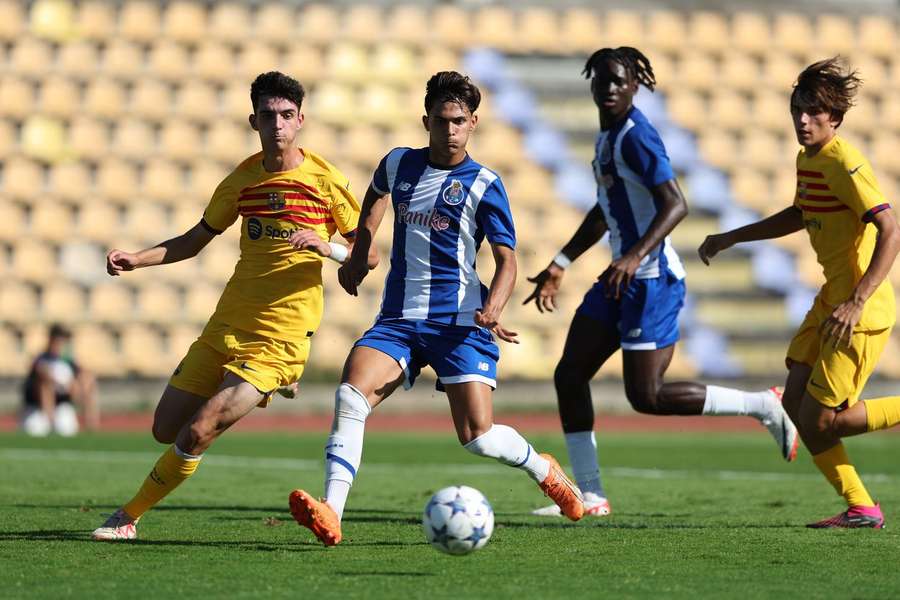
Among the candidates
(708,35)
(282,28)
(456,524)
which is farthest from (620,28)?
(456,524)

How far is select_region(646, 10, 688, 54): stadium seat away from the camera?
22.2 m

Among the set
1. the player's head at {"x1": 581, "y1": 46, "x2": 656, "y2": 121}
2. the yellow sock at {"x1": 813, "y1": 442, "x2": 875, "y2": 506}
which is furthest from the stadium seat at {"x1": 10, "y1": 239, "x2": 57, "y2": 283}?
the yellow sock at {"x1": 813, "y1": 442, "x2": 875, "y2": 506}

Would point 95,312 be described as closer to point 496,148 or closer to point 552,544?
point 496,148

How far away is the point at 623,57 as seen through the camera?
7043mm

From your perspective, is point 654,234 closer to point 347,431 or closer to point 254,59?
point 347,431

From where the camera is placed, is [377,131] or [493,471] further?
[377,131]

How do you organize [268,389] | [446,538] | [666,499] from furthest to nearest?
[666,499]
[268,389]
[446,538]

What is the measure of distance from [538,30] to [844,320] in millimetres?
16543

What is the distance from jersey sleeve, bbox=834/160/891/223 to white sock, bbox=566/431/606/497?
78.5 inches

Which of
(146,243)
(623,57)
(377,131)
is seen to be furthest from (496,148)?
(623,57)

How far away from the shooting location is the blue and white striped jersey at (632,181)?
6.86m

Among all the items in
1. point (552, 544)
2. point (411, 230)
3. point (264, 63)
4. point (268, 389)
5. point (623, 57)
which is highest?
point (264, 63)

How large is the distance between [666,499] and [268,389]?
133 inches

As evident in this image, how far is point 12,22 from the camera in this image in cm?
2109
